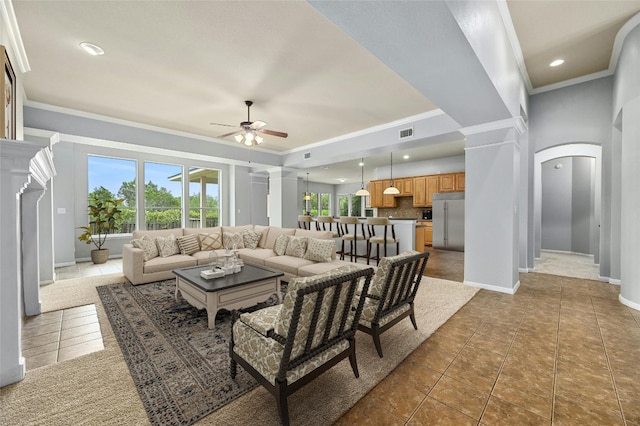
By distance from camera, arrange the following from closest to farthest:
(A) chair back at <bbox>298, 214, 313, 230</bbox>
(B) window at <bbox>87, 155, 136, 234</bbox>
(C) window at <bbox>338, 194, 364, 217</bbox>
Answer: (B) window at <bbox>87, 155, 136, 234</bbox>
(A) chair back at <bbox>298, 214, 313, 230</bbox>
(C) window at <bbox>338, 194, 364, 217</bbox>

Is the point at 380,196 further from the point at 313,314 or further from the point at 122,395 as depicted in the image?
the point at 122,395

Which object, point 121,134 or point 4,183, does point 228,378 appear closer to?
point 4,183

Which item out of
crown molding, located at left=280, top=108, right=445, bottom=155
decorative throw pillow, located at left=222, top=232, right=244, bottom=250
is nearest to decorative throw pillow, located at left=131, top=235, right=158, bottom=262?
decorative throw pillow, located at left=222, top=232, right=244, bottom=250

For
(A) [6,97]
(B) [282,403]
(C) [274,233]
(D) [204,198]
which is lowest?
(B) [282,403]

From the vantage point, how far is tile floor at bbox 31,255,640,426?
5.38ft

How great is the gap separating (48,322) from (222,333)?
201cm

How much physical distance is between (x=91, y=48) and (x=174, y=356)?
10.6 ft

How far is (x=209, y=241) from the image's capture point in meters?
5.29

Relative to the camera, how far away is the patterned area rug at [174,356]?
5.59 ft

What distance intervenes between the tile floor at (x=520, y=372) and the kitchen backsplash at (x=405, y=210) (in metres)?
6.16

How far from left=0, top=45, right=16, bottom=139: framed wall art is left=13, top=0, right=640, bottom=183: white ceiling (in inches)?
17.5

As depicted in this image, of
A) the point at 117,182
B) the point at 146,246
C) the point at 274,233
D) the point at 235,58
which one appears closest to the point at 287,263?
the point at 274,233

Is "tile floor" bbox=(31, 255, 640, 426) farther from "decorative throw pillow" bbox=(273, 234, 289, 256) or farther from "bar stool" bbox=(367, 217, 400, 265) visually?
"decorative throw pillow" bbox=(273, 234, 289, 256)

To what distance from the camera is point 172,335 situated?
2.62 m
